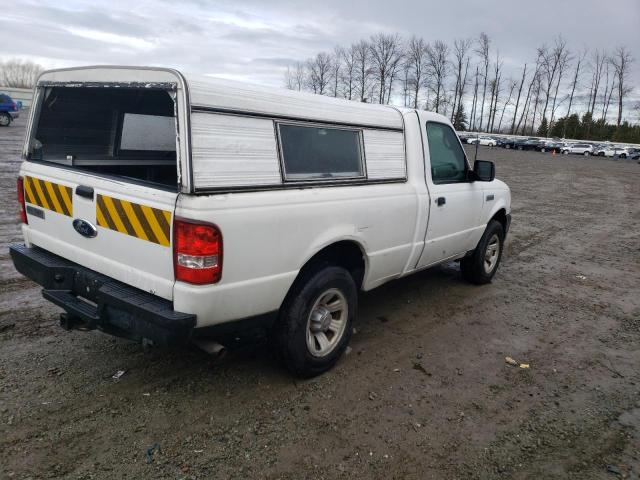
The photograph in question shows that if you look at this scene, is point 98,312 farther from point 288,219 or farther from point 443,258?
point 443,258

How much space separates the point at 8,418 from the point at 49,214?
4.48 ft

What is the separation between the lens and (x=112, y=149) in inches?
171

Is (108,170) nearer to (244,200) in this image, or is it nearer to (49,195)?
(49,195)

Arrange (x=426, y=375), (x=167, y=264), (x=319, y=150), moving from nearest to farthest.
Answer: (x=167, y=264), (x=319, y=150), (x=426, y=375)

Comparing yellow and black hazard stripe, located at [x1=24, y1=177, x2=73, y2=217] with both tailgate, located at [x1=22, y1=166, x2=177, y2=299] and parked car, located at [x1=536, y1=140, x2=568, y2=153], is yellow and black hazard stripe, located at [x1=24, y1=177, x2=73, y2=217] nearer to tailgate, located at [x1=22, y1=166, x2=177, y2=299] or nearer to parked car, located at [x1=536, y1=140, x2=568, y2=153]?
tailgate, located at [x1=22, y1=166, x2=177, y2=299]

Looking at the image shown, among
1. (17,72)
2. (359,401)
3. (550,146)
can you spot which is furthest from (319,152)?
(17,72)

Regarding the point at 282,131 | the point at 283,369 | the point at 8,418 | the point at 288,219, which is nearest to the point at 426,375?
the point at 283,369

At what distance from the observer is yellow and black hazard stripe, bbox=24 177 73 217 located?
11.1 ft

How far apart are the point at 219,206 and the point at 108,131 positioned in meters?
2.12

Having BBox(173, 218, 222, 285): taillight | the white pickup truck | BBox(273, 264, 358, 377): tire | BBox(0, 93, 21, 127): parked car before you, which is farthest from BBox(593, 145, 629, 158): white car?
BBox(173, 218, 222, 285): taillight

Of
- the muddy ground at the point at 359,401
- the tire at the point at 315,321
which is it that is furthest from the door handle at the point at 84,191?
the tire at the point at 315,321

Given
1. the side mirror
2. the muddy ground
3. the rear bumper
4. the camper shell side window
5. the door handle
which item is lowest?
the muddy ground

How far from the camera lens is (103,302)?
122 inches

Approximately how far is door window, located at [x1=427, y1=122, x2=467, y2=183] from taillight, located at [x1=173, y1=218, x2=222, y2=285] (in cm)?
257
